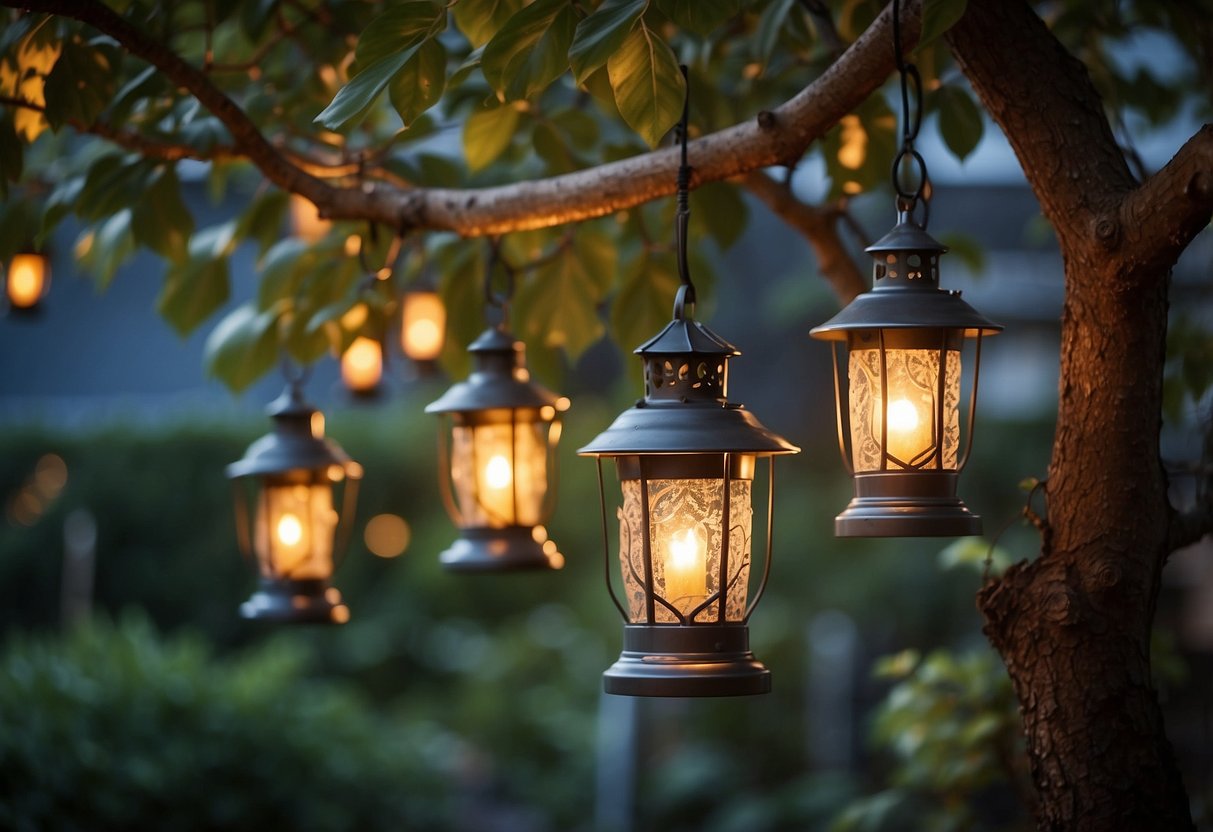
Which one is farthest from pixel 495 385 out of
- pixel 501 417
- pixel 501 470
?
pixel 501 470

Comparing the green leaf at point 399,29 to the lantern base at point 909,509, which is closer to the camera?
the green leaf at point 399,29

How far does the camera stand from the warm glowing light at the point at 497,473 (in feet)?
10.5

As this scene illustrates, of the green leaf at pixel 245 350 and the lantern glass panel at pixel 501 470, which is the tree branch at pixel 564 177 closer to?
the lantern glass panel at pixel 501 470

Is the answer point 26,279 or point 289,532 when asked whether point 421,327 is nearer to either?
point 26,279

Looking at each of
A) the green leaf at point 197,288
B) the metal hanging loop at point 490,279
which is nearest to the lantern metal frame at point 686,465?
the metal hanging loop at point 490,279

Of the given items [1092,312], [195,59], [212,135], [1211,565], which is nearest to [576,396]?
[1211,565]

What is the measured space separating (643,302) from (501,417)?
0.53 meters

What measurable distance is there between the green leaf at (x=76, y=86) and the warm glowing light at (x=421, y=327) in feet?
14.0

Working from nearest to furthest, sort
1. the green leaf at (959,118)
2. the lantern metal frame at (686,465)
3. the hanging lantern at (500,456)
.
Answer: the lantern metal frame at (686,465)
the green leaf at (959,118)
the hanging lantern at (500,456)

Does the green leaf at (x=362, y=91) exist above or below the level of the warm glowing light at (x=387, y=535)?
above

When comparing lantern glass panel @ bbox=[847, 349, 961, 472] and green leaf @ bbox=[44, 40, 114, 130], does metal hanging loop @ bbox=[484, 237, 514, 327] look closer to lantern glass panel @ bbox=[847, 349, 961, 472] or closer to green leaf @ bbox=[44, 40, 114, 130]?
green leaf @ bbox=[44, 40, 114, 130]

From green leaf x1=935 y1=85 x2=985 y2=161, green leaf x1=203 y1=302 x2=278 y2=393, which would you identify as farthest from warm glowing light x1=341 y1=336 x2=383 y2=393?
green leaf x1=935 y1=85 x2=985 y2=161

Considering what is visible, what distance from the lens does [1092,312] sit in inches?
88.1

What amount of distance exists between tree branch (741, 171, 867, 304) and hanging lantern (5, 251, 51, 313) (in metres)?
4.10
